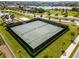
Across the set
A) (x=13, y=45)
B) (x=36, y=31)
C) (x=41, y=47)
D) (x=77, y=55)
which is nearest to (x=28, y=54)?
(x=41, y=47)

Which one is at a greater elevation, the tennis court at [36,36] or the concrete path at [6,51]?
the tennis court at [36,36]

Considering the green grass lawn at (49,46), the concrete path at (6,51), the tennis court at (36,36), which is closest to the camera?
the green grass lawn at (49,46)

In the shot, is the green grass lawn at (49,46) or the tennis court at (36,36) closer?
the green grass lawn at (49,46)

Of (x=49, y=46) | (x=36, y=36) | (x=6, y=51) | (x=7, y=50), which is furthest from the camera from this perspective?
(x=36, y=36)

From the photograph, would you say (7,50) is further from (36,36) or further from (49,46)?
(49,46)

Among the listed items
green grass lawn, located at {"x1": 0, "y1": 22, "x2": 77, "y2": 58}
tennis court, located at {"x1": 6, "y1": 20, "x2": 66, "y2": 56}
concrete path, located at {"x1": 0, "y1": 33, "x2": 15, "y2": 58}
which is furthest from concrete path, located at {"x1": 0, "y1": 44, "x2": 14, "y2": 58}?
tennis court, located at {"x1": 6, "y1": 20, "x2": 66, "y2": 56}

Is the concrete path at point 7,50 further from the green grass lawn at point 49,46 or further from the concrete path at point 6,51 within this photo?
the green grass lawn at point 49,46

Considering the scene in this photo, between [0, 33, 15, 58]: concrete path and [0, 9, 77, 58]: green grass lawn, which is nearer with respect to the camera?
[0, 9, 77, 58]: green grass lawn

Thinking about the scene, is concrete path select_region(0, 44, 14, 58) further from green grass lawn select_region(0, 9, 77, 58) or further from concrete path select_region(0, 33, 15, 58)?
green grass lawn select_region(0, 9, 77, 58)

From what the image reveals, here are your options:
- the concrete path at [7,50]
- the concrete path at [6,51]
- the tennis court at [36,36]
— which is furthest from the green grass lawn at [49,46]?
the tennis court at [36,36]

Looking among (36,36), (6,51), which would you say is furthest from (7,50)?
(36,36)

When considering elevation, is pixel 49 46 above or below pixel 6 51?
above

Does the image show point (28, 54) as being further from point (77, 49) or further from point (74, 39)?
point (74, 39)
